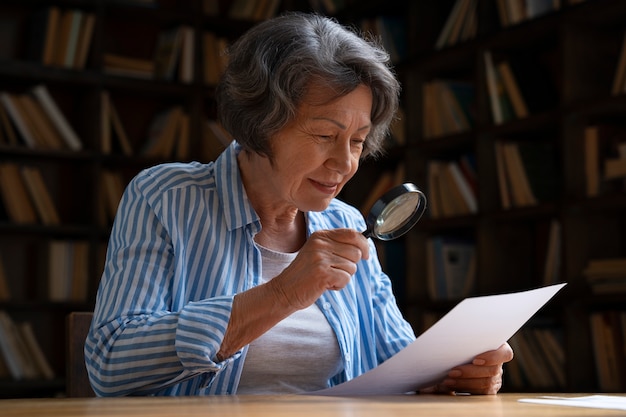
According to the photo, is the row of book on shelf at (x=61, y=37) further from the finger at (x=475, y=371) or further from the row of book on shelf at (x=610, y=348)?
the finger at (x=475, y=371)

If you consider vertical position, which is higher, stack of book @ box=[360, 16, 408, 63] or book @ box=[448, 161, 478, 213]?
stack of book @ box=[360, 16, 408, 63]

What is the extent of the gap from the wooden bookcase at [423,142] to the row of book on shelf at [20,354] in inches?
2.0

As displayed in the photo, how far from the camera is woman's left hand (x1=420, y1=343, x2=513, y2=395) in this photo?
1.54 meters

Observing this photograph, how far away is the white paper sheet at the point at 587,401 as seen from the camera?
1198 millimetres

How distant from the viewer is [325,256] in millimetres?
1427

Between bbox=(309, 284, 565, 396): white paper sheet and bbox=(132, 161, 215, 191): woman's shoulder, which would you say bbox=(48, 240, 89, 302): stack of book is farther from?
bbox=(309, 284, 565, 396): white paper sheet

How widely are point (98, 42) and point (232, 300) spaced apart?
3.34 metres

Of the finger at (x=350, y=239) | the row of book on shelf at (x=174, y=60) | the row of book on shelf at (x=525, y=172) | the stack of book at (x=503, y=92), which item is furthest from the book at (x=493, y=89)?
the finger at (x=350, y=239)

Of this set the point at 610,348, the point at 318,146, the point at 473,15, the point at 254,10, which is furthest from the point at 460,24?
the point at 318,146

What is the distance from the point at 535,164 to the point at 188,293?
96.6 inches

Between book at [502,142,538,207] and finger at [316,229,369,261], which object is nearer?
finger at [316,229,369,261]

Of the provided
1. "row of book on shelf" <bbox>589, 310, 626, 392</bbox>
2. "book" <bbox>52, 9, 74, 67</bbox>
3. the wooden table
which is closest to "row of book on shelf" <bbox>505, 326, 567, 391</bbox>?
"row of book on shelf" <bbox>589, 310, 626, 392</bbox>

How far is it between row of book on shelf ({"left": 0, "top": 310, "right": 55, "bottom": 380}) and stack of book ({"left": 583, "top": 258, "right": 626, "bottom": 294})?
8.10ft

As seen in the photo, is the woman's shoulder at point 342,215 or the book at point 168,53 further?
the book at point 168,53
